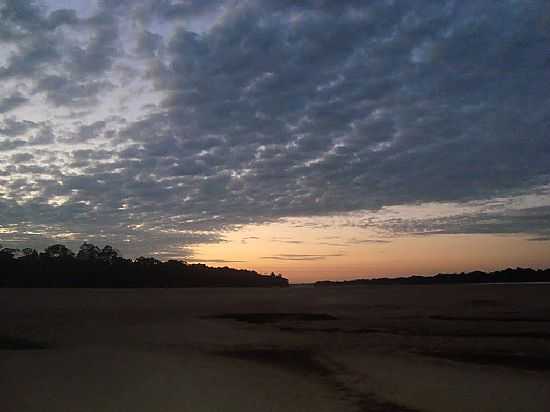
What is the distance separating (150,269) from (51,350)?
436 feet

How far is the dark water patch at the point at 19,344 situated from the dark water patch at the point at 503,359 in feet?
53.5

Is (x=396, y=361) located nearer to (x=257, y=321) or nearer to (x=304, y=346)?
(x=304, y=346)

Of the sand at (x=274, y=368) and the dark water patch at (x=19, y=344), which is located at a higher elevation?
the dark water patch at (x=19, y=344)

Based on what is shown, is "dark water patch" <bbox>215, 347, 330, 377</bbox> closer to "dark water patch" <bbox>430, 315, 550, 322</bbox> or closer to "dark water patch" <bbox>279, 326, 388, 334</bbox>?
"dark water patch" <bbox>279, 326, 388, 334</bbox>

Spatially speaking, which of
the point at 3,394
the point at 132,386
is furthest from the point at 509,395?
the point at 3,394

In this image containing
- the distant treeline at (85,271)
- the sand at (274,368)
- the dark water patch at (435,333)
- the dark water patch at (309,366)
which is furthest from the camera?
the distant treeline at (85,271)

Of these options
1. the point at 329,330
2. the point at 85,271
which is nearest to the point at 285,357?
the point at 329,330

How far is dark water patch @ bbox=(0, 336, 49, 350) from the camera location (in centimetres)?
2230

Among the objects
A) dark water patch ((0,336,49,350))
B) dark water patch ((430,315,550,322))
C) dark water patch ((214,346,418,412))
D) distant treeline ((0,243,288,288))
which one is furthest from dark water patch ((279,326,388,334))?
distant treeline ((0,243,288,288))

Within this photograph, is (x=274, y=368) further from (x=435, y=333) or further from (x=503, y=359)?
(x=435, y=333)

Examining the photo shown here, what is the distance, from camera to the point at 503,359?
20781 mm

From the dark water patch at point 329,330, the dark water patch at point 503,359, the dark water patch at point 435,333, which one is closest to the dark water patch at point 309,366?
the dark water patch at point 503,359

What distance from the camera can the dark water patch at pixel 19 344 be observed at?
2230cm

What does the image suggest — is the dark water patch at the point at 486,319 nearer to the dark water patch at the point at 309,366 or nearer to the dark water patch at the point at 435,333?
the dark water patch at the point at 435,333
